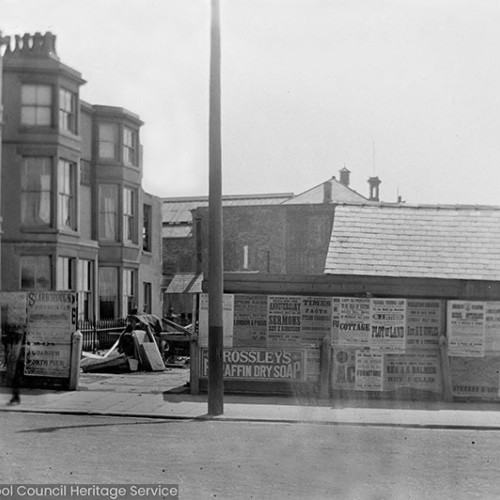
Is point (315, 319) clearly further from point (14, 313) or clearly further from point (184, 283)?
point (184, 283)

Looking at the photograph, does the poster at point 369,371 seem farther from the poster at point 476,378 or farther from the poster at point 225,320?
the poster at point 225,320

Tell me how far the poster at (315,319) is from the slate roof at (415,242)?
1308mm

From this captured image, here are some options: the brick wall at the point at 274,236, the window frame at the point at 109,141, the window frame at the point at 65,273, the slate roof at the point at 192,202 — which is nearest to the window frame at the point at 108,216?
the window frame at the point at 109,141

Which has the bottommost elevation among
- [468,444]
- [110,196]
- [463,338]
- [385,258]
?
[468,444]

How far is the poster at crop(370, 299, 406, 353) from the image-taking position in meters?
15.0

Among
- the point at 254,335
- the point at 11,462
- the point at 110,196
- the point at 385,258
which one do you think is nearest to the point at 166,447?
the point at 11,462

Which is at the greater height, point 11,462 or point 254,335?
point 254,335

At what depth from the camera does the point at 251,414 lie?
13117 millimetres

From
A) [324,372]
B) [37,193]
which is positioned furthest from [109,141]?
[324,372]

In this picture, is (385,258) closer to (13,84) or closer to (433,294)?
(433,294)

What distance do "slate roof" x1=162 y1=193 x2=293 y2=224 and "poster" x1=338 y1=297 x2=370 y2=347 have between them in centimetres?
4942

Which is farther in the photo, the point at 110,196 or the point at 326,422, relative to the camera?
the point at 110,196

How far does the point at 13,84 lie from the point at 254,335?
1493 cm

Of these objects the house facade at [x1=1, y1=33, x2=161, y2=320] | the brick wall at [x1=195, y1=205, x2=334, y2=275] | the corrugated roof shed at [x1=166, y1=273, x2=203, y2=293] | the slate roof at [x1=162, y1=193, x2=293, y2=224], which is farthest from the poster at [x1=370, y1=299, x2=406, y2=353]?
the slate roof at [x1=162, y1=193, x2=293, y2=224]
